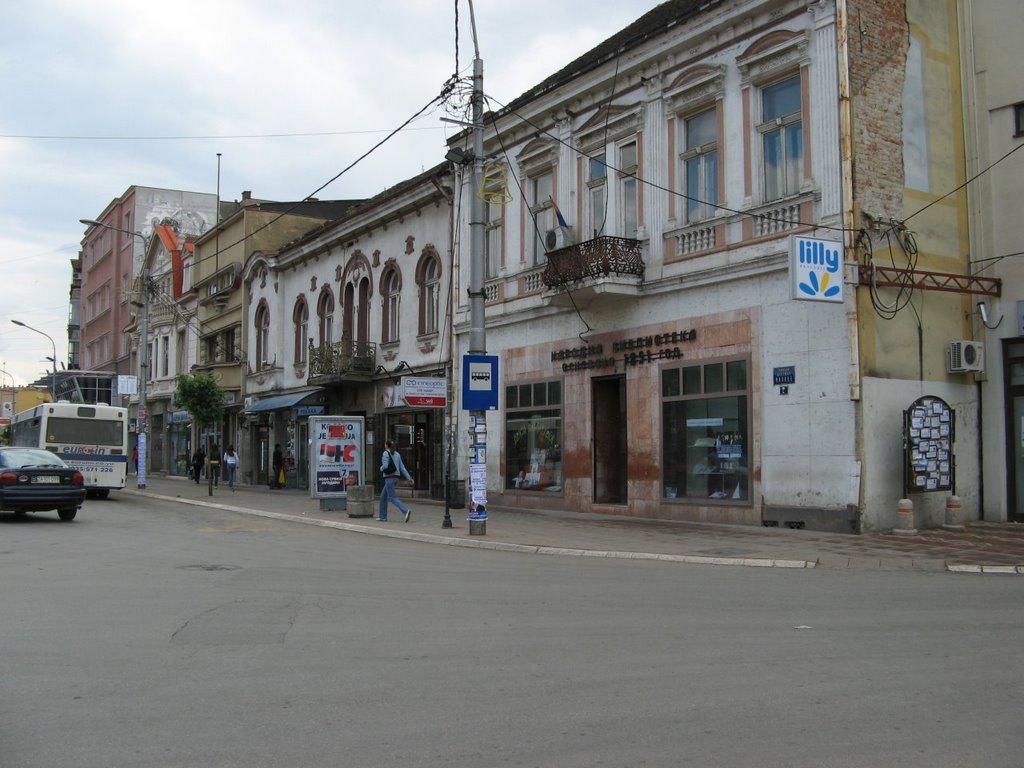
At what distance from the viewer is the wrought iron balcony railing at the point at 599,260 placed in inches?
780

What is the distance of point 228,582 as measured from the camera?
11.0 meters

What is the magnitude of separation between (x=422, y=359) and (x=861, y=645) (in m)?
21.8

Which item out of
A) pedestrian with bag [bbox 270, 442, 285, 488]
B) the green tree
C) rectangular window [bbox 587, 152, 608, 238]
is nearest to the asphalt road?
rectangular window [bbox 587, 152, 608, 238]

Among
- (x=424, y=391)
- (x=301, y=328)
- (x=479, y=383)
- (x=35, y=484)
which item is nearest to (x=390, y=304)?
(x=301, y=328)

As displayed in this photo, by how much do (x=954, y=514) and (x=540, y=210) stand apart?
39.0ft

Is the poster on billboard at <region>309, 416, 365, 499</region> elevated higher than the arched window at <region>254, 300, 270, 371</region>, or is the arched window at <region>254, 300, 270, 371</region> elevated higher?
the arched window at <region>254, 300, 270, 371</region>

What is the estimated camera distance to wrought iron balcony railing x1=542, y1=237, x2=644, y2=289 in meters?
19.8

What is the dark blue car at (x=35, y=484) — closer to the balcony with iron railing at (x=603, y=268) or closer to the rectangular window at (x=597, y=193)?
the balcony with iron railing at (x=603, y=268)

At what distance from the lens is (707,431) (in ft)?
61.2

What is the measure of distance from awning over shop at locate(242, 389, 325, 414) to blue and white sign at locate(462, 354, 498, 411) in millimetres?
17878

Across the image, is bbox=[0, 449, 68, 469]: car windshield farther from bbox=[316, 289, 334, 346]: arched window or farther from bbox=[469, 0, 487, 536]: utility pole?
bbox=[316, 289, 334, 346]: arched window

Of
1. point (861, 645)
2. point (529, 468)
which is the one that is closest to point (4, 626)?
point (861, 645)

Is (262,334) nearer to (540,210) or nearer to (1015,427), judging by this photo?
(540,210)

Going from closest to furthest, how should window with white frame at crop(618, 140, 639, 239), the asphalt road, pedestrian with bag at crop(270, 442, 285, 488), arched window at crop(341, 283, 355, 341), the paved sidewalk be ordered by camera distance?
the asphalt road → the paved sidewalk → window with white frame at crop(618, 140, 639, 239) → arched window at crop(341, 283, 355, 341) → pedestrian with bag at crop(270, 442, 285, 488)
